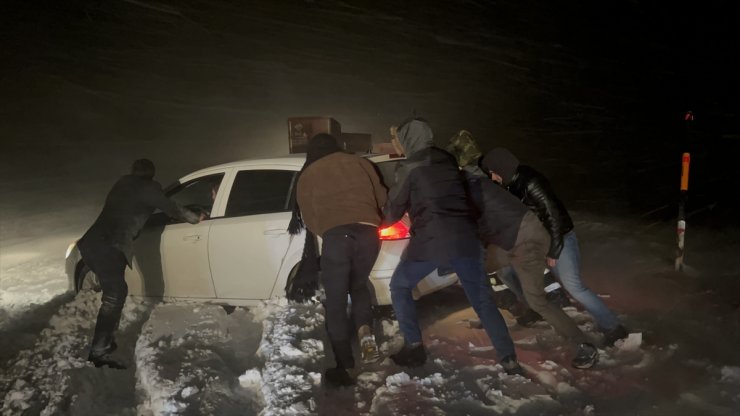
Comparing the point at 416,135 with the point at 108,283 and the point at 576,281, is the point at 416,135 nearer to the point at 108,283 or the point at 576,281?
the point at 576,281

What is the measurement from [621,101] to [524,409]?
27521mm

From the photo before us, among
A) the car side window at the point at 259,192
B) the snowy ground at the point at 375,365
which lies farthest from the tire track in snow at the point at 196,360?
the car side window at the point at 259,192

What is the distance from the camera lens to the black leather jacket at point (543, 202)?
385cm

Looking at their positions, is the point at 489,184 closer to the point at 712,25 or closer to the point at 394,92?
the point at 394,92

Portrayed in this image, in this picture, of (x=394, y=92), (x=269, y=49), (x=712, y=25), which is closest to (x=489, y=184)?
(x=394, y=92)

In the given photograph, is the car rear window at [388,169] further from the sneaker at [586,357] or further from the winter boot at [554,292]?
the sneaker at [586,357]

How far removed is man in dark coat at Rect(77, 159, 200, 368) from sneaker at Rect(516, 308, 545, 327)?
317 centimetres

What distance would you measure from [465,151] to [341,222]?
1.14 m

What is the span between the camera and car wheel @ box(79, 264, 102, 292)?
5.52 metres

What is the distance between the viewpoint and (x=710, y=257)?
6.75 m

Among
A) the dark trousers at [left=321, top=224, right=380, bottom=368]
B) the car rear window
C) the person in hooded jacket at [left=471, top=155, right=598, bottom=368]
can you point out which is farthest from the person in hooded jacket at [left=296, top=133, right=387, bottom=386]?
the person in hooded jacket at [left=471, top=155, right=598, bottom=368]

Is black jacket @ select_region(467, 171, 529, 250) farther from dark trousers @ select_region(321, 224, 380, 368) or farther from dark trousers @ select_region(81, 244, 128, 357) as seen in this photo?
dark trousers @ select_region(81, 244, 128, 357)

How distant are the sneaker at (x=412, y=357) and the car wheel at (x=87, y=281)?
Answer: 3.36 metres

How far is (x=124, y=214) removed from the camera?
4566 millimetres
